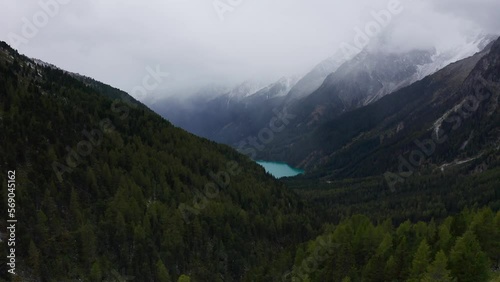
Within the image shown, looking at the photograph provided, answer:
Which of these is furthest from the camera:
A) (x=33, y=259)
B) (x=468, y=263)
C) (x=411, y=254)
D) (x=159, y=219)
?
(x=159, y=219)

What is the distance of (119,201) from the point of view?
98.9 m

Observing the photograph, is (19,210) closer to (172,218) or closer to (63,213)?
(63,213)

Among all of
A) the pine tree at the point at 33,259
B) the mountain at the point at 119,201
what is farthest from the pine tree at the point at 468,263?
the pine tree at the point at 33,259

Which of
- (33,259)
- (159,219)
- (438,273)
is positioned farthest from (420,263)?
(159,219)

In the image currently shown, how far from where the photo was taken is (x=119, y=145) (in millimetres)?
131000

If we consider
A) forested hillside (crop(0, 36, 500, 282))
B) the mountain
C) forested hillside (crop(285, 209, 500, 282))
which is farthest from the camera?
the mountain

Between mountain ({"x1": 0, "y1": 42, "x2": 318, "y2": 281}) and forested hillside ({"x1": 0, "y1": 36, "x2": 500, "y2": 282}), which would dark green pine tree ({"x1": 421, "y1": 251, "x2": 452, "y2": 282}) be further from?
mountain ({"x1": 0, "y1": 42, "x2": 318, "y2": 281})

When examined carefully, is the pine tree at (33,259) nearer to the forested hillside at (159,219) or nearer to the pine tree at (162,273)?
the forested hillside at (159,219)

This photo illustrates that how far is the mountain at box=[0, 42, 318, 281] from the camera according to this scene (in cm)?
7906

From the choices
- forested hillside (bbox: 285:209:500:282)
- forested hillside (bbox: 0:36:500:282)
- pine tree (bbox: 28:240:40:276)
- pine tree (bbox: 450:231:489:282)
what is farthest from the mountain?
pine tree (bbox: 450:231:489:282)

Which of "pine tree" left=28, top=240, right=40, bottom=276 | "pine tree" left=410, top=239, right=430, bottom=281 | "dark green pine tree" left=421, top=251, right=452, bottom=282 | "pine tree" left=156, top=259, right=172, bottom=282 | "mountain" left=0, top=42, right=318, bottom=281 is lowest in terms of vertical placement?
"dark green pine tree" left=421, top=251, right=452, bottom=282

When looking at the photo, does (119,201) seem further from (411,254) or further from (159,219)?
(411,254)

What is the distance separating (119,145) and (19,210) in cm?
5577

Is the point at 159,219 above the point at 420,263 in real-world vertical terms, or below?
above
